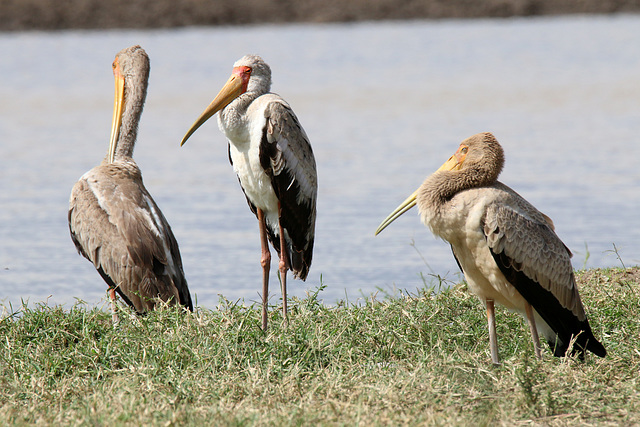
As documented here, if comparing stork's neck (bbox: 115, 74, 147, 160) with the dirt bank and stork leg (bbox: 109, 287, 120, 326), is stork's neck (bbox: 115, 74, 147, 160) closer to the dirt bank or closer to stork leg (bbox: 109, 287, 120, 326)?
stork leg (bbox: 109, 287, 120, 326)

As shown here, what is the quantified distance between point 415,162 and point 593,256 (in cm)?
399

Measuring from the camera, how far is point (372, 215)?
8.41 metres

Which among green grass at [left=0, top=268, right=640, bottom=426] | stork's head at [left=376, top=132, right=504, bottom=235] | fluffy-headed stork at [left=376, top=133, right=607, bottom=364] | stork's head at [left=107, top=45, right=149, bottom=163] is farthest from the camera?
stork's head at [left=107, top=45, right=149, bottom=163]

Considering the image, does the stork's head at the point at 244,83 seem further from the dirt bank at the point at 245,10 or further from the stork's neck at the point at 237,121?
the dirt bank at the point at 245,10

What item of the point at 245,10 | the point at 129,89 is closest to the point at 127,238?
the point at 129,89

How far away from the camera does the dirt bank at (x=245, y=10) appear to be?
28.4 meters

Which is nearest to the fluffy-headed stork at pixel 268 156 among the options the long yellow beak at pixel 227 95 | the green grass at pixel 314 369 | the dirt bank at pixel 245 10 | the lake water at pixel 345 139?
the long yellow beak at pixel 227 95

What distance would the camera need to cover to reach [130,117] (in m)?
6.20

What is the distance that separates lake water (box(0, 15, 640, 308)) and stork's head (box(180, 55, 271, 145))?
1.28 metres

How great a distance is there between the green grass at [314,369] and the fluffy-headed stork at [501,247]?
0.18 metres

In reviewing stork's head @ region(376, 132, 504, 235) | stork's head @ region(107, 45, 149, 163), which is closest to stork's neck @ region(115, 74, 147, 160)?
stork's head @ region(107, 45, 149, 163)

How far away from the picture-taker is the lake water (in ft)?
23.5

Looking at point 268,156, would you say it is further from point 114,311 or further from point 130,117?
point 130,117

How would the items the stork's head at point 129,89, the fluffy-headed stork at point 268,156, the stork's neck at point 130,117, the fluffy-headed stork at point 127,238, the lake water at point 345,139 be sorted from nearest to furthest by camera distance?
the fluffy-headed stork at point 268,156
the fluffy-headed stork at point 127,238
the stork's neck at point 130,117
the stork's head at point 129,89
the lake water at point 345,139
